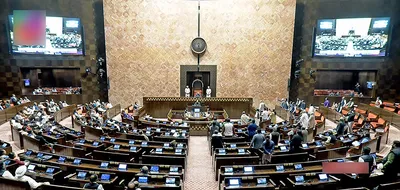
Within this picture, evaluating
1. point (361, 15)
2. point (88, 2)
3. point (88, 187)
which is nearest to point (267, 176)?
point (88, 187)

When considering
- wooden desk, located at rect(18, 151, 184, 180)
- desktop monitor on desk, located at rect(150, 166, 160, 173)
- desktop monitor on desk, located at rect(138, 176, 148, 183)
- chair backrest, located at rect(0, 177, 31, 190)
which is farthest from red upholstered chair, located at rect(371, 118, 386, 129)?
chair backrest, located at rect(0, 177, 31, 190)

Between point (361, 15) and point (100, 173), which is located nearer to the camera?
point (100, 173)

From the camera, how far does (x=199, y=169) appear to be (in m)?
8.49

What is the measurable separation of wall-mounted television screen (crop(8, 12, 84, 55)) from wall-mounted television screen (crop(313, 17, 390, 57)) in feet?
62.4

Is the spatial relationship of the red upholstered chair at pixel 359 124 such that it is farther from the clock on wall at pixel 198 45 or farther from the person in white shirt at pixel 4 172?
the person in white shirt at pixel 4 172

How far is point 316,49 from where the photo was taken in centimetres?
1930

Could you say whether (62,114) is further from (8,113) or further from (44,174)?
(44,174)

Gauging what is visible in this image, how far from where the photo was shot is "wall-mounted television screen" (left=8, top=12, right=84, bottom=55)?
18.6 meters

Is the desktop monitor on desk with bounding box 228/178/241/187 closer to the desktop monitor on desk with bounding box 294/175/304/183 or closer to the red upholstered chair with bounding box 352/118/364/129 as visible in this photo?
the desktop monitor on desk with bounding box 294/175/304/183

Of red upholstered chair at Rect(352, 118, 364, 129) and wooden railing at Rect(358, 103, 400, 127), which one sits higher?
wooden railing at Rect(358, 103, 400, 127)

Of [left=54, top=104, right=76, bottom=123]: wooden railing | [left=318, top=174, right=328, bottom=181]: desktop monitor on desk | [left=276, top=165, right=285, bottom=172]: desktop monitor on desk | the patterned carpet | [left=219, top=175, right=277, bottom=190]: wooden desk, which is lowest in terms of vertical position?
the patterned carpet

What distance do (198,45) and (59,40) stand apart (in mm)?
11039

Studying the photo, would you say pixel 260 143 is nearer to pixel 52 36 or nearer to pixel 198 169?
pixel 198 169

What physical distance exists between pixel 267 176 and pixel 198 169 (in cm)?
302
